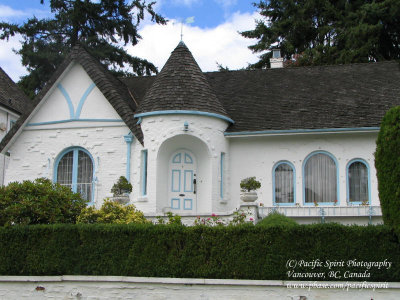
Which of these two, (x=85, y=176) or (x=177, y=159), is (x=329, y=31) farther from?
(x=85, y=176)

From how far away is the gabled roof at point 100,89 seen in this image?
17.4 meters

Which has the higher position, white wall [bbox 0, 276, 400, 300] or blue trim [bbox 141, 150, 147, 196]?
blue trim [bbox 141, 150, 147, 196]

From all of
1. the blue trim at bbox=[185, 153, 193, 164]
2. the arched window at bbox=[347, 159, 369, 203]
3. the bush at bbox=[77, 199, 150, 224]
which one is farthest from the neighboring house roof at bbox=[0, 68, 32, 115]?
the arched window at bbox=[347, 159, 369, 203]

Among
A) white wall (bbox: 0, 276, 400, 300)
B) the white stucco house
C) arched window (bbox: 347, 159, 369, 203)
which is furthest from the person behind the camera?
arched window (bbox: 347, 159, 369, 203)

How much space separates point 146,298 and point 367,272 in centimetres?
428

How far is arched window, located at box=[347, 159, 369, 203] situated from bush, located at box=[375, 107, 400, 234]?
664 centimetres

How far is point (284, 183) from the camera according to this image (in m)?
17.4

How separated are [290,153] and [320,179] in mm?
1347

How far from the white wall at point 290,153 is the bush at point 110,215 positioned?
203 inches

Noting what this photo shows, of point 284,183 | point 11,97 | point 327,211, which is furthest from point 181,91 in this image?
point 11,97

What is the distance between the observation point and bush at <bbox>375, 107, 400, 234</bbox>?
32.3 ft

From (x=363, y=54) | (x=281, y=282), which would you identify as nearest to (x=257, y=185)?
(x=281, y=282)

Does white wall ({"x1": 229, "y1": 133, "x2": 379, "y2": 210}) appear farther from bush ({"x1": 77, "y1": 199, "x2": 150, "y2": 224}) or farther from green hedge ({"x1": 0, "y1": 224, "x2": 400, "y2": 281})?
green hedge ({"x1": 0, "y1": 224, "x2": 400, "y2": 281})

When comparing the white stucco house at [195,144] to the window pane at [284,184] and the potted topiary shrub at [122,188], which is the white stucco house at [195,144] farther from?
the potted topiary shrub at [122,188]
